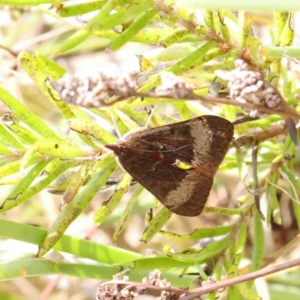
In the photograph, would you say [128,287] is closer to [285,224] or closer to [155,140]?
[155,140]

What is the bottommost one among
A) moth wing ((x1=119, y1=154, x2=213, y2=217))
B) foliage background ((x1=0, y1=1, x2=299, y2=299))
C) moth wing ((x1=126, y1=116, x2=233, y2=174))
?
foliage background ((x1=0, y1=1, x2=299, y2=299))

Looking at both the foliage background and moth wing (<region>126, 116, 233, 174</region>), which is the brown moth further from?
the foliage background

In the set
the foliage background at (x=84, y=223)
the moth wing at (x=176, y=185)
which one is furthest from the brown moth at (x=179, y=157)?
the foliage background at (x=84, y=223)

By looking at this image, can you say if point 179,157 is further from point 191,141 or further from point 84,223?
point 84,223

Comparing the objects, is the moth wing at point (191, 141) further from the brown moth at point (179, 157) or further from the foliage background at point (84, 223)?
the foliage background at point (84, 223)

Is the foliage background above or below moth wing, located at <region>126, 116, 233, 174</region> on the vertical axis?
below

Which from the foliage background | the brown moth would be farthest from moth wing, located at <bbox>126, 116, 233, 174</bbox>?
the foliage background

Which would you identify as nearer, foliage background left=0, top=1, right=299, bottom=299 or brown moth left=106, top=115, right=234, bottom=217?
brown moth left=106, top=115, right=234, bottom=217

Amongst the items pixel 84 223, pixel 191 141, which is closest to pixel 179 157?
pixel 191 141

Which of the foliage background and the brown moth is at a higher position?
the brown moth

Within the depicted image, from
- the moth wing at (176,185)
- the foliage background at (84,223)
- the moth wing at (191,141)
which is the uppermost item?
the moth wing at (191,141)
